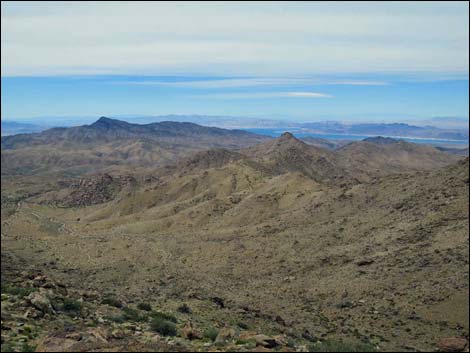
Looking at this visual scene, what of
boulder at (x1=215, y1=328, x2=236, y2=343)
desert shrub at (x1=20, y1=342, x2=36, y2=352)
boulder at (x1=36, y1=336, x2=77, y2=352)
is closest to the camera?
boulder at (x1=36, y1=336, x2=77, y2=352)

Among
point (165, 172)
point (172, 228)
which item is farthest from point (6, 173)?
point (172, 228)

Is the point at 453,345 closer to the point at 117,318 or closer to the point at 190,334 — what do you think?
the point at 190,334

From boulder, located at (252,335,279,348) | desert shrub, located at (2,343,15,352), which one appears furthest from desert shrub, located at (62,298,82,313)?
boulder, located at (252,335,279,348)

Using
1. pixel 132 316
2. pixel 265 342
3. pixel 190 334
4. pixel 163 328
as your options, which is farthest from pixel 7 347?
pixel 265 342

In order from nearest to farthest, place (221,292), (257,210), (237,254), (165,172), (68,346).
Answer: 1. (68,346)
2. (221,292)
3. (237,254)
4. (257,210)
5. (165,172)

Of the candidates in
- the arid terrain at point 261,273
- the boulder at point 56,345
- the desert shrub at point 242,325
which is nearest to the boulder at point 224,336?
the arid terrain at point 261,273

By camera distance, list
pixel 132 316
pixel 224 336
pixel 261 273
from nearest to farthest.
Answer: pixel 224 336 < pixel 132 316 < pixel 261 273

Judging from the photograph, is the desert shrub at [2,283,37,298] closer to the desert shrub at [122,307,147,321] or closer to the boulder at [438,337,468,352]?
the desert shrub at [122,307,147,321]

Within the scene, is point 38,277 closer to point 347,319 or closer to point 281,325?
point 281,325

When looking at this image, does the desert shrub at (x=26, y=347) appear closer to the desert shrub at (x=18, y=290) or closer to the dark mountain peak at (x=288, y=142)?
the desert shrub at (x=18, y=290)
